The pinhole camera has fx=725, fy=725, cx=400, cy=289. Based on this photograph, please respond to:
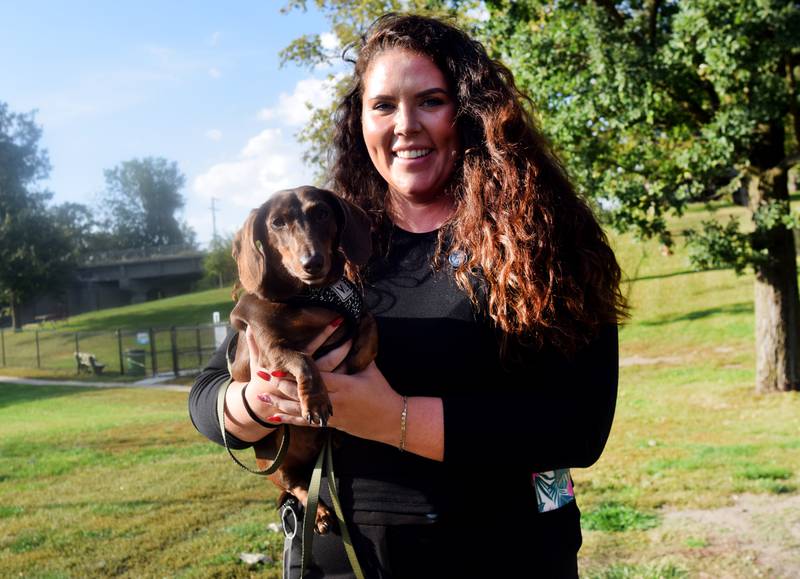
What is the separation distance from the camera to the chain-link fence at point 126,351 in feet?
84.3

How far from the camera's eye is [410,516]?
1.91 meters

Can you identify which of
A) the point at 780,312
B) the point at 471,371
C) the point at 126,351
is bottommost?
the point at 126,351

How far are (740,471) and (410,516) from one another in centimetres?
672

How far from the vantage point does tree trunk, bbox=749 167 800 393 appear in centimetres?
1185

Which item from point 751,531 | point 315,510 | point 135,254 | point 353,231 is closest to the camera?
point 315,510

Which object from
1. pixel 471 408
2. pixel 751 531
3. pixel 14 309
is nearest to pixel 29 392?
pixel 751 531

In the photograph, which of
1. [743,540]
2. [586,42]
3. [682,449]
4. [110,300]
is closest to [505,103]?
[743,540]

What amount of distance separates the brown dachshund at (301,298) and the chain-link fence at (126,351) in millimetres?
18821

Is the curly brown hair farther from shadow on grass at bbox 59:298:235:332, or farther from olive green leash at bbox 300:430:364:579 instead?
shadow on grass at bbox 59:298:235:332

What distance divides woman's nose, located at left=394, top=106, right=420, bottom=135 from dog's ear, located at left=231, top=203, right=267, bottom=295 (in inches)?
19.0

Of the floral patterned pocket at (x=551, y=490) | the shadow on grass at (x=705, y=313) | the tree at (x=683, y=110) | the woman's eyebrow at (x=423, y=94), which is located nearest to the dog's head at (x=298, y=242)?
the woman's eyebrow at (x=423, y=94)

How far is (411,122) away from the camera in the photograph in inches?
88.7

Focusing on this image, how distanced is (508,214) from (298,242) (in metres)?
0.62

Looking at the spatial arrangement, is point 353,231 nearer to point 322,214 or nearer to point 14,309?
point 322,214
